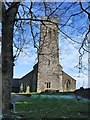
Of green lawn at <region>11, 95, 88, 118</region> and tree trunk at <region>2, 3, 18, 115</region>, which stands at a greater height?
tree trunk at <region>2, 3, 18, 115</region>

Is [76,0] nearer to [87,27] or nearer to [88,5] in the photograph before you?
[88,5]

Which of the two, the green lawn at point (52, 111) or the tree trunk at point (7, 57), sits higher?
the tree trunk at point (7, 57)

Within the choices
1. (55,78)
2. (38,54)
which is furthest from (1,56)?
(55,78)

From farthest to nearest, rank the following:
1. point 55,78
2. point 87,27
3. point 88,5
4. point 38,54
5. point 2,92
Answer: point 55,78
point 38,54
point 87,27
point 88,5
point 2,92

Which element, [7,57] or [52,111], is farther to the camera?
[52,111]

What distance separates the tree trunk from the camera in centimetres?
385

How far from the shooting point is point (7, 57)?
13.1ft

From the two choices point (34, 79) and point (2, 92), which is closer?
point (2, 92)

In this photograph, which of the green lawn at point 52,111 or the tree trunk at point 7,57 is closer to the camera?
the tree trunk at point 7,57

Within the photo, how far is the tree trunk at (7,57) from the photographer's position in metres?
3.85

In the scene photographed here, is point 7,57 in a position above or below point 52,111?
above

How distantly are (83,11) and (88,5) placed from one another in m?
0.18

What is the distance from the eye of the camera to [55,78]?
25875 millimetres

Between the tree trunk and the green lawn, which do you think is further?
the green lawn
